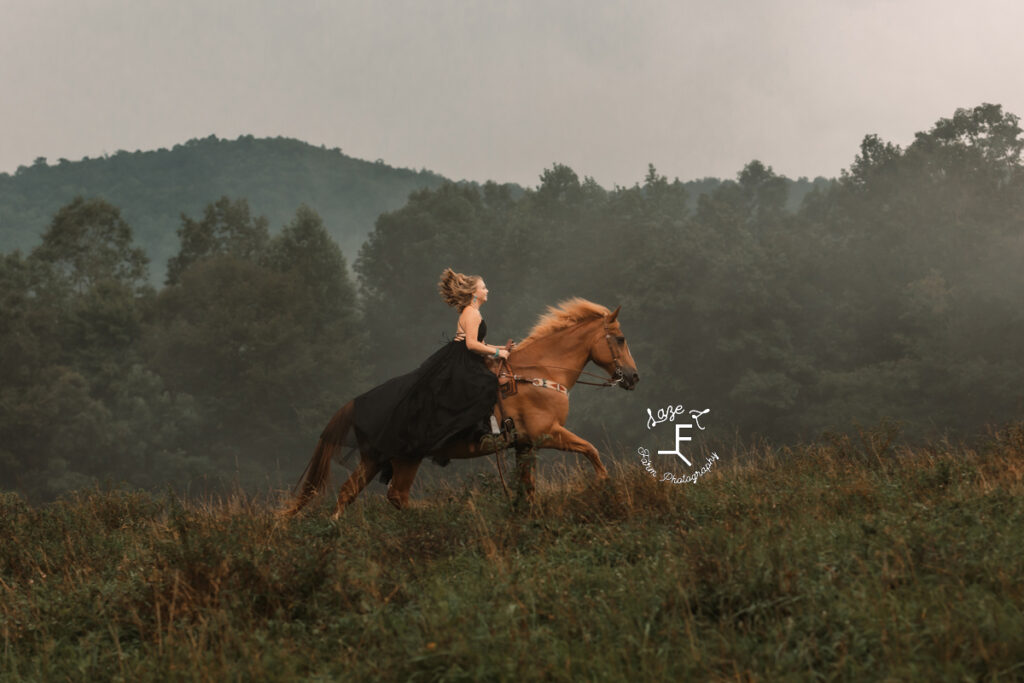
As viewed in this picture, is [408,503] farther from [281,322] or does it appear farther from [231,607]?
[281,322]

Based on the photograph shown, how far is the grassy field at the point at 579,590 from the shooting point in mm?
5180

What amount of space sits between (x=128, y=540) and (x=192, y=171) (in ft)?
568

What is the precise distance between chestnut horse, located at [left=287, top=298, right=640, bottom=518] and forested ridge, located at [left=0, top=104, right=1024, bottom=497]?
32785 millimetres

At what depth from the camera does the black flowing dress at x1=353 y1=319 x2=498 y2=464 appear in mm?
9562

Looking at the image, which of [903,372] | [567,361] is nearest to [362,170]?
[903,372]

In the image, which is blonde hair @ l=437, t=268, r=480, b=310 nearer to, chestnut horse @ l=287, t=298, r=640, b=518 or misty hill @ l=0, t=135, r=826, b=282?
chestnut horse @ l=287, t=298, r=640, b=518

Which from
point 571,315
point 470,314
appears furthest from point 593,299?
point 470,314

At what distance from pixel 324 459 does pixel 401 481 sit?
765 millimetres

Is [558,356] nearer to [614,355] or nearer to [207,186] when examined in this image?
[614,355]

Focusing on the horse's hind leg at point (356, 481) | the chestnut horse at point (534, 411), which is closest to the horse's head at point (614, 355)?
the chestnut horse at point (534, 411)

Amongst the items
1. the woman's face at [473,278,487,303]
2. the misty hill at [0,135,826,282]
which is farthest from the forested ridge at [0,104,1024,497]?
the misty hill at [0,135,826,282]

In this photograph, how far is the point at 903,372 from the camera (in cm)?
4469

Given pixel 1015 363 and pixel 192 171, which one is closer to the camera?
pixel 1015 363

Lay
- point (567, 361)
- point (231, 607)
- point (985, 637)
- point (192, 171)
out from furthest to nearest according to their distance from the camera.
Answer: point (192, 171)
point (567, 361)
point (231, 607)
point (985, 637)
